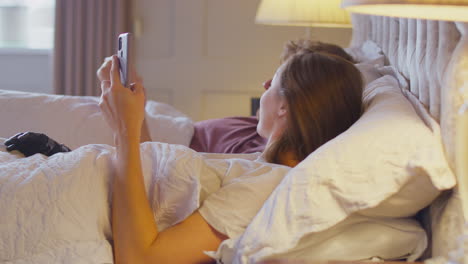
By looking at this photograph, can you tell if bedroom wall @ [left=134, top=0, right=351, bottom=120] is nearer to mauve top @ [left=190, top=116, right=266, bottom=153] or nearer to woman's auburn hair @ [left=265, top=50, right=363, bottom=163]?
mauve top @ [left=190, top=116, right=266, bottom=153]

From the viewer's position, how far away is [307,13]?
260 cm

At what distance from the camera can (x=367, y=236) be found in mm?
1085

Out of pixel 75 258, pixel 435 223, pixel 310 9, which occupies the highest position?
pixel 310 9

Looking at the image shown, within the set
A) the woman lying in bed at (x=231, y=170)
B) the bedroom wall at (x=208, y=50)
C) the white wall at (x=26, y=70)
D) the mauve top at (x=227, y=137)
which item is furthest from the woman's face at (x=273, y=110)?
the white wall at (x=26, y=70)

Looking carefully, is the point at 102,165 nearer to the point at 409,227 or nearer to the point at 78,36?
the point at 409,227

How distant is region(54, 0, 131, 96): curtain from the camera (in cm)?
344

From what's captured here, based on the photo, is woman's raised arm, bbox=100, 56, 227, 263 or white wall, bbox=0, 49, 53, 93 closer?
woman's raised arm, bbox=100, 56, 227, 263

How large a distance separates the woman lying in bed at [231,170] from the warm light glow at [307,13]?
3.83ft

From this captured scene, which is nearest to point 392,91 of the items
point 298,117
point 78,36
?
point 298,117

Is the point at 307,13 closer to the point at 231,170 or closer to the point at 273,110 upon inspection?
the point at 273,110

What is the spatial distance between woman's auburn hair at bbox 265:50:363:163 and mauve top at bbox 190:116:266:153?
561 millimetres

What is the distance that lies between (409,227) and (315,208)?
0.19 meters

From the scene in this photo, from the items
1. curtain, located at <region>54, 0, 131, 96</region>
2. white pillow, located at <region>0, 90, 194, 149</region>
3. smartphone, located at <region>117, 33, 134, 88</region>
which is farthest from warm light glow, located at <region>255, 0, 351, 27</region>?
smartphone, located at <region>117, 33, 134, 88</region>

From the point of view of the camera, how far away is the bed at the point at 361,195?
1009 mm
